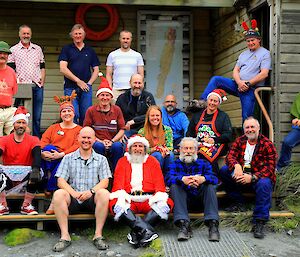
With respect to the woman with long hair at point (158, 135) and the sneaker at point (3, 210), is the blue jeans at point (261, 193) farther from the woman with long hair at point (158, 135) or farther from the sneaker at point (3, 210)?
the sneaker at point (3, 210)

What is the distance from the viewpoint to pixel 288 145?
6230 millimetres

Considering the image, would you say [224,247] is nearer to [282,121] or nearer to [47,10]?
[282,121]

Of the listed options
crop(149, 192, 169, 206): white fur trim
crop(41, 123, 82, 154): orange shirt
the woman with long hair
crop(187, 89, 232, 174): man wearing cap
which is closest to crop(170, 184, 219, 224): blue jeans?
crop(149, 192, 169, 206): white fur trim

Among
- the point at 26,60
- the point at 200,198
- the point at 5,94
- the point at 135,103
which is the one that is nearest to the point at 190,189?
the point at 200,198

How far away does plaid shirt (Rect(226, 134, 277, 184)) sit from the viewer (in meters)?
5.29

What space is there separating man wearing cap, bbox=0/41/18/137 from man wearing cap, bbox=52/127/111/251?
1.17 meters

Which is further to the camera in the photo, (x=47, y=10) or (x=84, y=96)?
(x=47, y=10)

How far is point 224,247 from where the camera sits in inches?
189

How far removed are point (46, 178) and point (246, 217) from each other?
89.6 inches

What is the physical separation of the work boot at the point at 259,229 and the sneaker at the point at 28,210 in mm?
2336

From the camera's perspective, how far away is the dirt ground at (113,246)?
15.4ft

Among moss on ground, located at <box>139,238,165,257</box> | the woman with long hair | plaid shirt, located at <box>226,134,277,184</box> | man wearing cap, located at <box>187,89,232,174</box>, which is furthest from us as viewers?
man wearing cap, located at <box>187,89,232,174</box>

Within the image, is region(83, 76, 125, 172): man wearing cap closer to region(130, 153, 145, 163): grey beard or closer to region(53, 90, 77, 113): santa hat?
region(53, 90, 77, 113): santa hat

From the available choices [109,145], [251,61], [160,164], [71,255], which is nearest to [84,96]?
[109,145]
